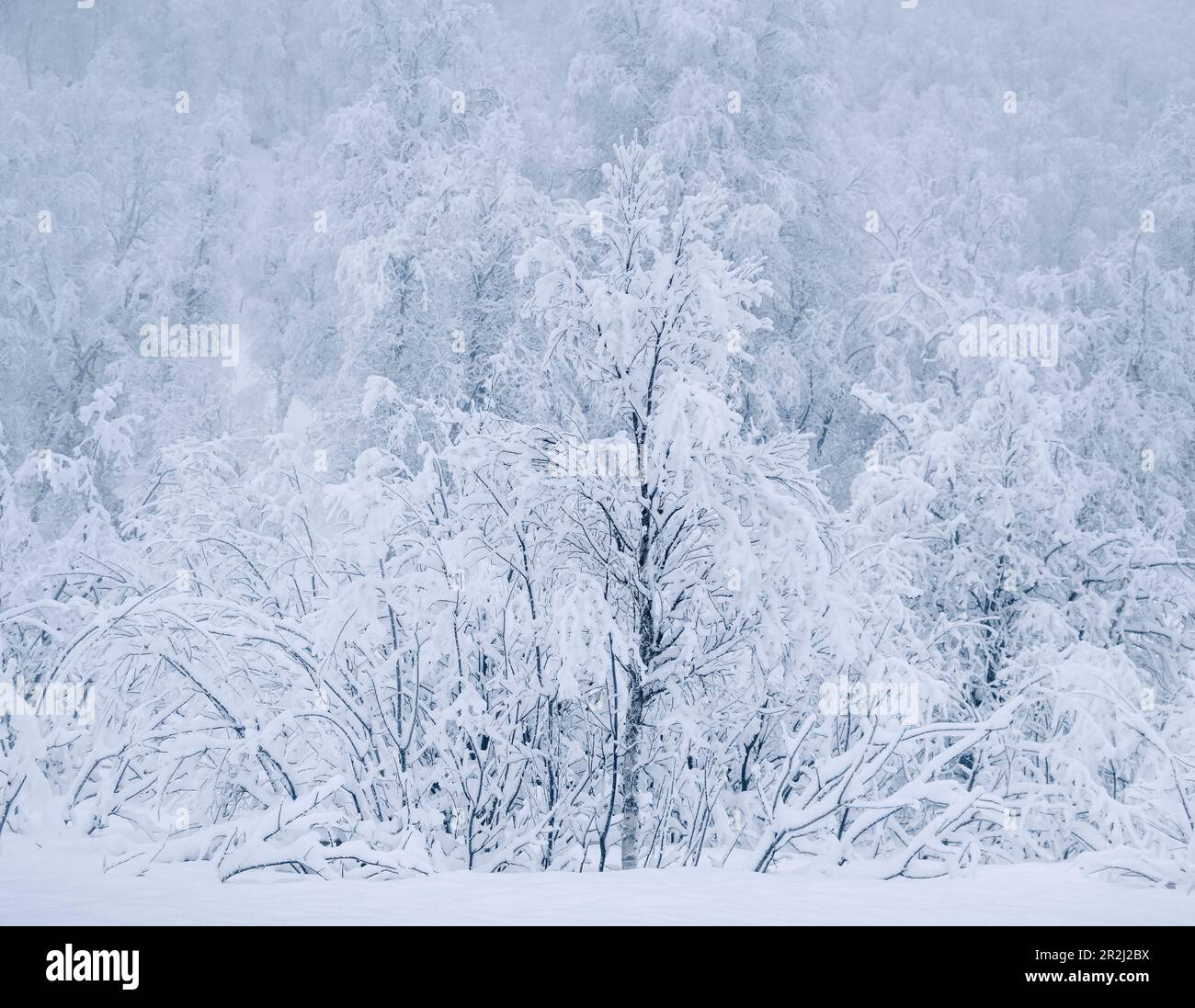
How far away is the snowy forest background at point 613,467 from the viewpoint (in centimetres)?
500

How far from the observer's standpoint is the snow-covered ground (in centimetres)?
289

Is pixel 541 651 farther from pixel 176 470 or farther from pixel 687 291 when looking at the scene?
pixel 176 470

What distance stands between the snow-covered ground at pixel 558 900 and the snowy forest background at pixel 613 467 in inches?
15.9

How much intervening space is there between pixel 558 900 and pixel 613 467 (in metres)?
2.51

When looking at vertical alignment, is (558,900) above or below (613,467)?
below

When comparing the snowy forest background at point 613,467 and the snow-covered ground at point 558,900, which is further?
the snowy forest background at point 613,467

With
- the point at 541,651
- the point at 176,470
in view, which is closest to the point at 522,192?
the point at 176,470

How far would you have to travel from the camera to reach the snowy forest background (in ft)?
16.4

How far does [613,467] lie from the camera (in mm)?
5227

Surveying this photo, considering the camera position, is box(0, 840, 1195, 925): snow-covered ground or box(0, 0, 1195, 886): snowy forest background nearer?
box(0, 840, 1195, 925): snow-covered ground

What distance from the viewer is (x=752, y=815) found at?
583cm

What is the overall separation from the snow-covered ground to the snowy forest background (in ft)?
1.32

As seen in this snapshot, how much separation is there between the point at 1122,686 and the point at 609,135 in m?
11.0

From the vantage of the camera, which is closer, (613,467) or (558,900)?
(558,900)
